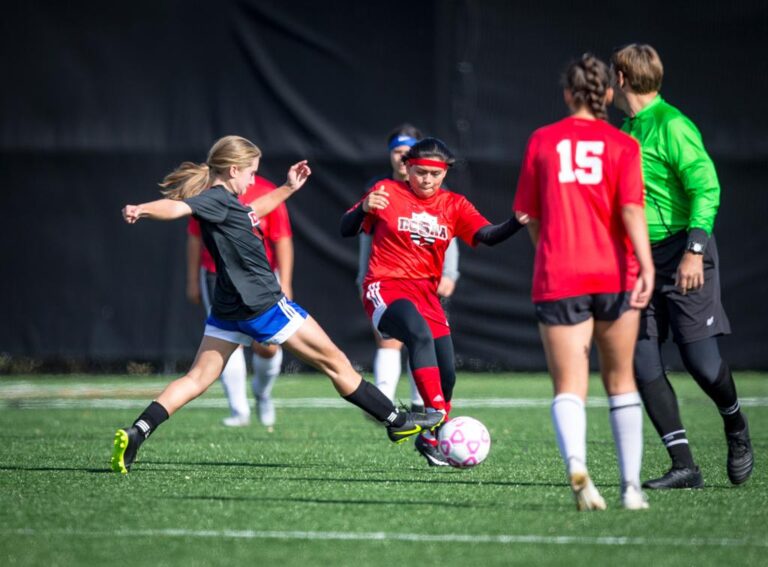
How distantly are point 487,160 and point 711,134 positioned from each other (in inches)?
94.8

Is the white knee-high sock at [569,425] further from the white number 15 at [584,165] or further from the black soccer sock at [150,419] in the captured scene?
the black soccer sock at [150,419]

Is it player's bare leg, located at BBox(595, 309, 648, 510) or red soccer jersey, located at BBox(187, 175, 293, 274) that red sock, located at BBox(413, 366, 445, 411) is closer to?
player's bare leg, located at BBox(595, 309, 648, 510)

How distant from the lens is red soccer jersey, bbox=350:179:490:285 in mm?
7270

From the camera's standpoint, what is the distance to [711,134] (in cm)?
1332

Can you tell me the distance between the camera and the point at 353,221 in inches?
283

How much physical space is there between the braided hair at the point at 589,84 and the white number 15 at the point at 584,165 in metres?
0.20

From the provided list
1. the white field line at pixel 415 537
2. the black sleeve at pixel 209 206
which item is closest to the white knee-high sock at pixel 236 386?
the black sleeve at pixel 209 206

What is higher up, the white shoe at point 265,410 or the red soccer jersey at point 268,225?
the red soccer jersey at point 268,225

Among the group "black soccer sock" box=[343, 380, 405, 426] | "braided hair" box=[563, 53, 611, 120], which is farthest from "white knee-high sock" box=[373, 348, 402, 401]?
"braided hair" box=[563, 53, 611, 120]

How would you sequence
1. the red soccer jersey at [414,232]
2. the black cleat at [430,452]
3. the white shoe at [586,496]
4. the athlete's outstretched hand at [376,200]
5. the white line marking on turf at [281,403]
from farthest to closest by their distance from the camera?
the white line marking on turf at [281,403] < the red soccer jersey at [414,232] < the athlete's outstretched hand at [376,200] < the black cleat at [430,452] < the white shoe at [586,496]

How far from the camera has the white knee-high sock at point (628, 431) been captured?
4934 mm

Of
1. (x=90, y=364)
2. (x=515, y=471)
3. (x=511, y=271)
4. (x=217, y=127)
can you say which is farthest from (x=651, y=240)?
(x=90, y=364)

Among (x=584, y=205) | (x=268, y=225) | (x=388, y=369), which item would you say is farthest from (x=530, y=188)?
(x=268, y=225)

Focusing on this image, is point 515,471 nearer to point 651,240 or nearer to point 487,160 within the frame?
point 651,240
